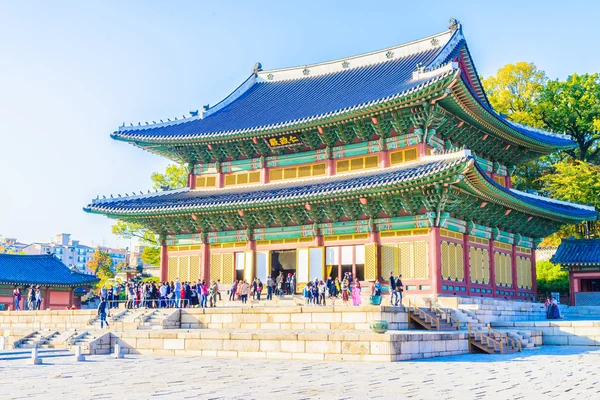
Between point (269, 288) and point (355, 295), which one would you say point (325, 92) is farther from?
point (355, 295)

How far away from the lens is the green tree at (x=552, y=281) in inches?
1828

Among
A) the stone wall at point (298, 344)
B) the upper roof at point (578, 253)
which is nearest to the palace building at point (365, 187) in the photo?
the upper roof at point (578, 253)

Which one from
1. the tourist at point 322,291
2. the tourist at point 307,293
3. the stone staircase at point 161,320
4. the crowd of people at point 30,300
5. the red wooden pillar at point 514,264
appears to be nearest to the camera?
the stone staircase at point 161,320

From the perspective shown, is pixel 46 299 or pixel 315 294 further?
pixel 46 299

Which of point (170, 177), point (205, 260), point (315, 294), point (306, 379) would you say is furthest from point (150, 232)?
point (306, 379)

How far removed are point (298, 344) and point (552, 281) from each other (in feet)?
100

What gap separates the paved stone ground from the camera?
13.7m

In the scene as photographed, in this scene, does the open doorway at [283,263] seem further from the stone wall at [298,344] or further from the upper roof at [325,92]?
the stone wall at [298,344]

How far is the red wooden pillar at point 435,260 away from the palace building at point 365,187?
7 cm

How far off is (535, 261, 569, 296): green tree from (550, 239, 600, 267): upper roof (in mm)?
5814

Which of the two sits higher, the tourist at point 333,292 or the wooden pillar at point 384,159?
the wooden pillar at point 384,159

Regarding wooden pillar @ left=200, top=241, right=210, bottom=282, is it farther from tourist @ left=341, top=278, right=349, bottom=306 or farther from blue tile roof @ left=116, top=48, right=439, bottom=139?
tourist @ left=341, top=278, right=349, bottom=306

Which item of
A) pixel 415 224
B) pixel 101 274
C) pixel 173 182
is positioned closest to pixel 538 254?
pixel 415 224

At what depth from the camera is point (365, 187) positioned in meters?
31.0
